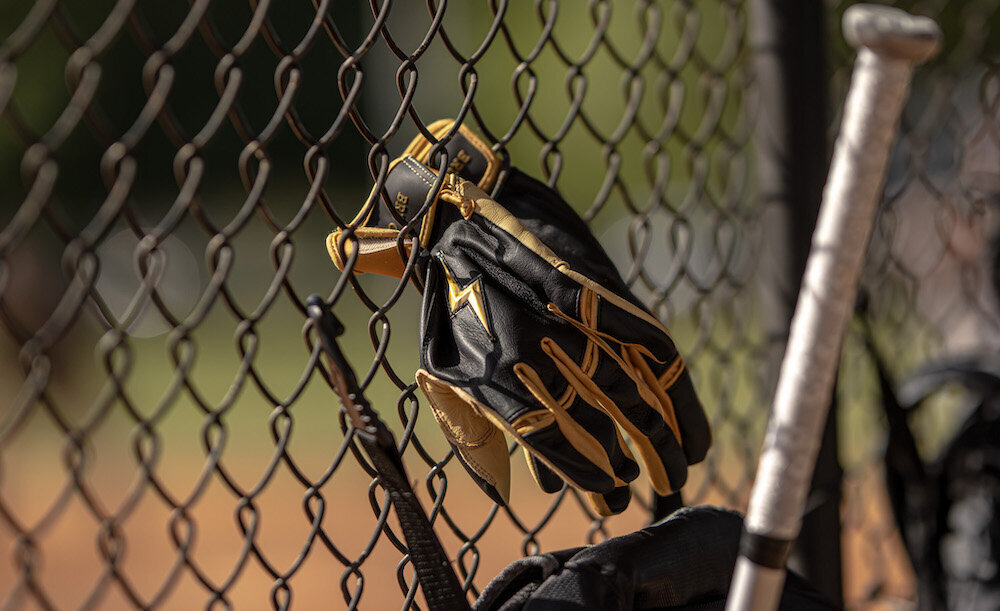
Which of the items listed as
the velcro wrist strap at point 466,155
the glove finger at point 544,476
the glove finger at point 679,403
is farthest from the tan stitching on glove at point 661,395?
the velcro wrist strap at point 466,155

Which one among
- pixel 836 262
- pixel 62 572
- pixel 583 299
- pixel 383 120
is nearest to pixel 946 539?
pixel 583 299

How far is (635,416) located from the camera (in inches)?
34.5

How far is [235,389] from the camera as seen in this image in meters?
0.82

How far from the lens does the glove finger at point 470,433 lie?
2.67 ft

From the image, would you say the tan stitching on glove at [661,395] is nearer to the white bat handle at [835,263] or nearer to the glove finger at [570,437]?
the glove finger at [570,437]

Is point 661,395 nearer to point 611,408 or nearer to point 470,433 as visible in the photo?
point 611,408

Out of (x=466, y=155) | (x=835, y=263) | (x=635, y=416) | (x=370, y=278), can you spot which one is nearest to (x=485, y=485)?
(x=635, y=416)

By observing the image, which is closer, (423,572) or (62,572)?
(423,572)

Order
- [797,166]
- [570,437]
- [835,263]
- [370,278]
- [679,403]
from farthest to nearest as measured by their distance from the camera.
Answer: [370,278]
[797,166]
[679,403]
[570,437]
[835,263]

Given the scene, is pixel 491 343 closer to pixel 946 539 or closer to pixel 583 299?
pixel 583 299

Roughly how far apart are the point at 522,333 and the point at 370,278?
36.9 feet

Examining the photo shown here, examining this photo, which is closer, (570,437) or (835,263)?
(835,263)

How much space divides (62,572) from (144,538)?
58cm

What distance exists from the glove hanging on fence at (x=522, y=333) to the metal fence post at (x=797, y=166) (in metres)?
0.45
